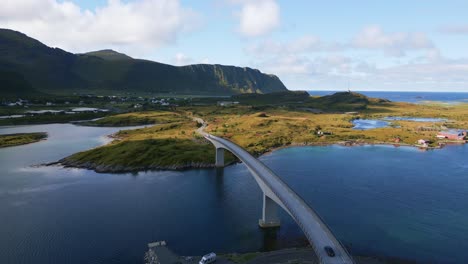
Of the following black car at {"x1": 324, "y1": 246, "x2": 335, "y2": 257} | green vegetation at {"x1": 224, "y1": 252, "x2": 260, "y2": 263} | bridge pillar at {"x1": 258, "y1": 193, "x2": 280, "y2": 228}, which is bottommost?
green vegetation at {"x1": 224, "y1": 252, "x2": 260, "y2": 263}

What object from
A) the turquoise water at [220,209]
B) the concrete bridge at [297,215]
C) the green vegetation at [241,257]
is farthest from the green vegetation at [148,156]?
the green vegetation at [241,257]

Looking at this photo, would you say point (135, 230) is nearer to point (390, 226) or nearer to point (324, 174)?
point (390, 226)

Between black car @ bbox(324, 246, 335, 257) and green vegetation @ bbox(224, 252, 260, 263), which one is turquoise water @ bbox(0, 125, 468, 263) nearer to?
green vegetation @ bbox(224, 252, 260, 263)

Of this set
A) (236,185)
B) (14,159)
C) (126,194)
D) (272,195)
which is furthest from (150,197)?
(14,159)

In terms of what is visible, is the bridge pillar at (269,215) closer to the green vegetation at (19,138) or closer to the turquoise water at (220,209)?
the turquoise water at (220,209)

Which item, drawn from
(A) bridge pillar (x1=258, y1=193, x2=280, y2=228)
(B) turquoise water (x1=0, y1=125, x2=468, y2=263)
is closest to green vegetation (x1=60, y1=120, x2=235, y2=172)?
(B) turquoise water (x1=0, y1=125, x2=468, y2=263)
